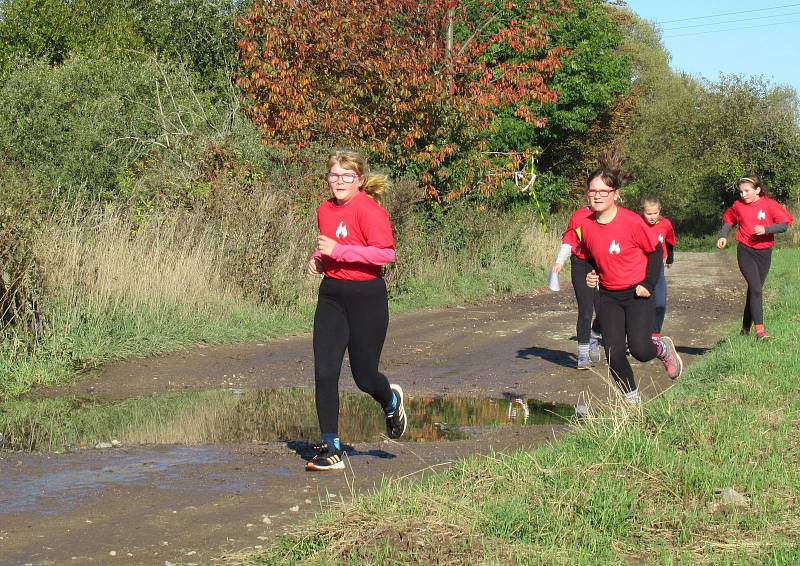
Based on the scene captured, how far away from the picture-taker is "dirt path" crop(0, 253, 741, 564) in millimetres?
5262

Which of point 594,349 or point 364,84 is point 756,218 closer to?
point 594,349

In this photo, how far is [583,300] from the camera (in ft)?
38.5

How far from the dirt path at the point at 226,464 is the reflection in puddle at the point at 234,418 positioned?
1.31 feet

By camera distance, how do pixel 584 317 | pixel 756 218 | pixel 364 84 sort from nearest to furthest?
pixel 584 317 → pixel 756 218 → pixel 364 84

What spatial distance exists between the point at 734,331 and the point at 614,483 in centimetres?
961

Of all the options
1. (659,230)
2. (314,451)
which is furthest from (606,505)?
(659,230)

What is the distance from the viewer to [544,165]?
4809cm

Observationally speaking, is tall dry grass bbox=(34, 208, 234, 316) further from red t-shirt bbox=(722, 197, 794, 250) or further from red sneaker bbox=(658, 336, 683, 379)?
red t-shirt bbox=(722, 197, 794, 250)

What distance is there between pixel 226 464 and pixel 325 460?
69 centimetres

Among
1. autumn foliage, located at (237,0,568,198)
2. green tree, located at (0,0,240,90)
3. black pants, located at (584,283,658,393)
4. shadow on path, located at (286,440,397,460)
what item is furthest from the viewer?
green tree, located at (0,0,240,90)

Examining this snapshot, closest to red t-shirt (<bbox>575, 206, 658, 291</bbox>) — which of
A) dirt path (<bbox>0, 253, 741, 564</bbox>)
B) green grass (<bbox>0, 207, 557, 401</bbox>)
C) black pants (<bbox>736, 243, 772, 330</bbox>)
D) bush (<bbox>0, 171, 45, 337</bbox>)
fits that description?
dirt path (<bbox>0, 253, 741, 564</bbox>)

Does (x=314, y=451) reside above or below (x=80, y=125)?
Answer: below

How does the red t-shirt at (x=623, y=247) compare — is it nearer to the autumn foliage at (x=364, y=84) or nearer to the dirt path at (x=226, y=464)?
the dirt path at (x=226, y=464)

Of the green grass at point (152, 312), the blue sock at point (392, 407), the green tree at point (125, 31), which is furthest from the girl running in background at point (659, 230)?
the green tree at point (125, 31)
